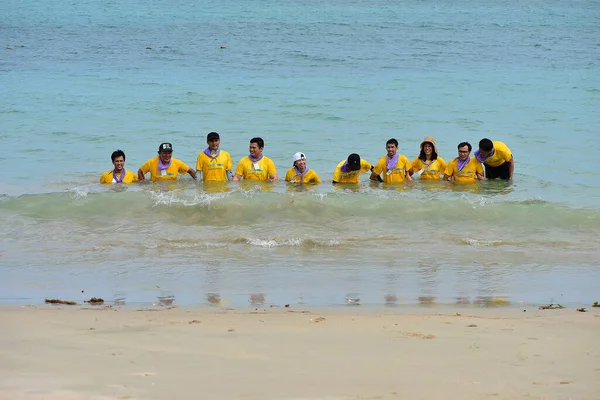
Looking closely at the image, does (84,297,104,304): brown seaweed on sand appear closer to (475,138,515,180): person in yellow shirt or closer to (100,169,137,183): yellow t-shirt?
(100,169,137,183): yellow t-shirt

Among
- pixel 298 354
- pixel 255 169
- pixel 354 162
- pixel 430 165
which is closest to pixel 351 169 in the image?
pixel 354 162

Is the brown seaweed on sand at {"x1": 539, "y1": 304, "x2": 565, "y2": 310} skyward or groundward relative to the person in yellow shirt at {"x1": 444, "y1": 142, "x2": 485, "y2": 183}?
groundward

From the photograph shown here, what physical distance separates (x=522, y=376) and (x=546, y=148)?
15.0 meters

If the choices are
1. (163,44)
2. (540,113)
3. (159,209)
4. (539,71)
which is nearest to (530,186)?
(159,209)

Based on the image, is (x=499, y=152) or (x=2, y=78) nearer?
(x=499, y=152)

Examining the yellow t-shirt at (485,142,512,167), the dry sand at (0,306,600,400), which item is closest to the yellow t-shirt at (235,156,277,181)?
the yellow t-shirt at (485,142,512,167)

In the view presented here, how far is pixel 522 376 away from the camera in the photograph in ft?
21.1

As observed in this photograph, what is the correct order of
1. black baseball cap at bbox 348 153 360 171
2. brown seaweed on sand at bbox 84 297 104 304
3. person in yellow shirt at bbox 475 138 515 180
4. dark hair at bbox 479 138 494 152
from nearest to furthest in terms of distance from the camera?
brown seaweed on sand at bbox 84 297 104 304
black baseball cap at bbox 348 153 360 171
dark hair at bbox 479 138 494 152
person in yellow shirt at bbox 475 138 515 180

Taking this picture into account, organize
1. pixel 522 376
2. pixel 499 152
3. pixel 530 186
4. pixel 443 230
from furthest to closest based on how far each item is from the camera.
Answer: pixel 530 186
pixel 499 152
pixel 443 230
pixel 522 376

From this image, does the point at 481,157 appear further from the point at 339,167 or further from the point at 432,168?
the point at 339,167

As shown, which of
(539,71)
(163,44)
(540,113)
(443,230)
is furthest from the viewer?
(163,44)

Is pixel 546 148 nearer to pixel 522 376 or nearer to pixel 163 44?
pixel 522 376

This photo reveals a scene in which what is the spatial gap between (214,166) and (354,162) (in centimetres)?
257

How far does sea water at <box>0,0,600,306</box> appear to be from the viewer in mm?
10156
